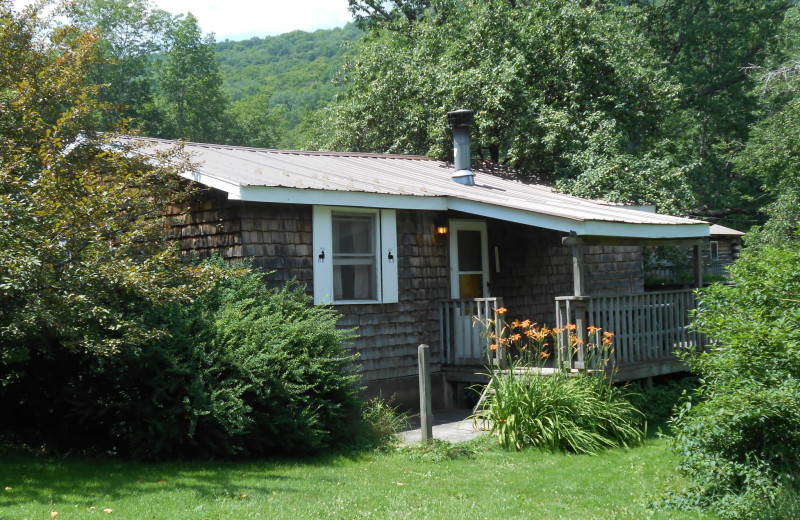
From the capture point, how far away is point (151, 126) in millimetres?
42188

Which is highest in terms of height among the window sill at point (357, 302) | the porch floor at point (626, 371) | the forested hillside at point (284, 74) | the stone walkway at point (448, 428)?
the forested hillside at point (284, 74)

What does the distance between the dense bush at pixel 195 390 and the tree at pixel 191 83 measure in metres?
39.2

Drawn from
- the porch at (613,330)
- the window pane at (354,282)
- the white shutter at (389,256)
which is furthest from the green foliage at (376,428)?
the white shutter at (389,256)

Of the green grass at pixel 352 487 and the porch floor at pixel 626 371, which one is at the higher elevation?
the porch floor at pixel 626 371

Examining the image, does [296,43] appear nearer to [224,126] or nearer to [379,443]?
[224,126]

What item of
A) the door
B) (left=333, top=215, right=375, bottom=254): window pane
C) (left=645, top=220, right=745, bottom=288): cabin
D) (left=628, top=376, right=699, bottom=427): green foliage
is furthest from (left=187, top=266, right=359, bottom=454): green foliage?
(left=645, top=220, right=745, bottom=288): cabin

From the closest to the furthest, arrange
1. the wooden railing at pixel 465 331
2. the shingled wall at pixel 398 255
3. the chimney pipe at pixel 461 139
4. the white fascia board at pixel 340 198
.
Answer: the white fascia board at pixel 340 198 < the shingled wall at pixel 398 255 < the wooden railing at pixel 465 331 < the chimney pipe at pixel 461 139

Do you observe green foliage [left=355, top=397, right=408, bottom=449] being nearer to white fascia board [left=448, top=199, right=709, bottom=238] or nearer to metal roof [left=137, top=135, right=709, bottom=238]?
metal roof [left=137, top=135, right=709, bottom=238]

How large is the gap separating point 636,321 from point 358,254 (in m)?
4.26

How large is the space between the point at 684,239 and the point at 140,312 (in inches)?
334

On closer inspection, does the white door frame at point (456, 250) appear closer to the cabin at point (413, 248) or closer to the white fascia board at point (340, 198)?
the cabin at point (413, 248)

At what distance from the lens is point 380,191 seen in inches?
448

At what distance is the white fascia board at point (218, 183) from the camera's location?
32.7ft

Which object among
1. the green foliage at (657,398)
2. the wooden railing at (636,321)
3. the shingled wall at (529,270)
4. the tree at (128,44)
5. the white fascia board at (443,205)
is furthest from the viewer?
the tree at (128,44)
